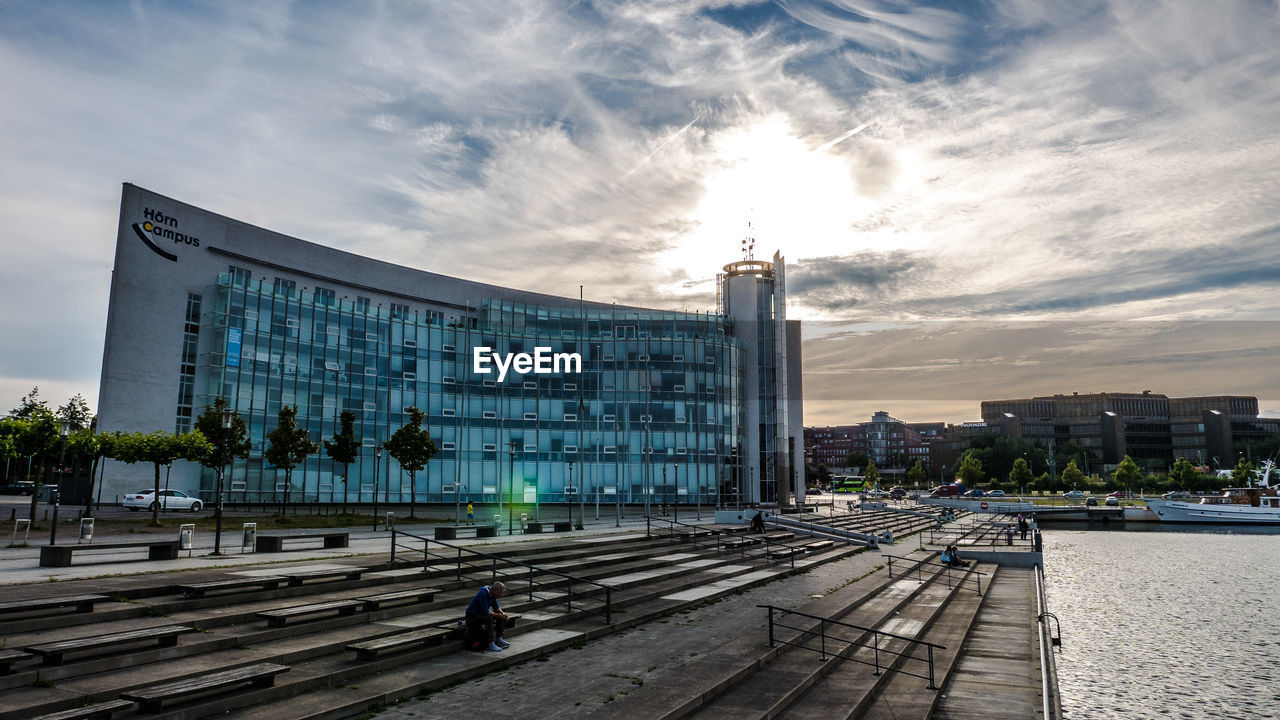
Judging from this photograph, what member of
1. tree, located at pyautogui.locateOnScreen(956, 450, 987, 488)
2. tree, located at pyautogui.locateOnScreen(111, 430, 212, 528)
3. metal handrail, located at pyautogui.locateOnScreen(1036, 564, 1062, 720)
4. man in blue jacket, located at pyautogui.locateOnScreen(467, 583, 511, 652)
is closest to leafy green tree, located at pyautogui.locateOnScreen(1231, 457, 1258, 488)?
tree, located at pyautogui.locateOnScreen(956, 450, 987, 488)

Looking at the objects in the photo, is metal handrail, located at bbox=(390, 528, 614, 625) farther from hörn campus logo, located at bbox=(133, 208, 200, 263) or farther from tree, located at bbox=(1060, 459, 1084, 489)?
tree, located at bbox=(1060, 459, 1084, 489)

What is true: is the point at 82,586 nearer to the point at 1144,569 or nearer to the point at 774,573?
the point at 774,573

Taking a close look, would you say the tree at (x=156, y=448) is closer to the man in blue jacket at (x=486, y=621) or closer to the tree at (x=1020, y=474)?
the man in blue jacket at (x=486, y=621)

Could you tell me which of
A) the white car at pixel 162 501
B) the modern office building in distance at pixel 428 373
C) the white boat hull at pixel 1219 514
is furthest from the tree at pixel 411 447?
the white boat hull at pixel 1219 514

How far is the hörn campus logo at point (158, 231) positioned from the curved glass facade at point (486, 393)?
454cm

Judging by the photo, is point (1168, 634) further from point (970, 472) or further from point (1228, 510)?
point (970, 472)

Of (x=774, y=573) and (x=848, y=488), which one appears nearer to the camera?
(x=774, y=573)

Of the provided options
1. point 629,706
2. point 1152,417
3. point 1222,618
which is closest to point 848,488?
point 1152,417

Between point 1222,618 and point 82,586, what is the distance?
139ft

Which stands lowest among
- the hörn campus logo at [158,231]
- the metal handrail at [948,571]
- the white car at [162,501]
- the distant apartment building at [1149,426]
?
the metal handrail at [948,571]

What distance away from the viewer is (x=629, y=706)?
12.1m

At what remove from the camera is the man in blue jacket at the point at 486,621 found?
48.6 ft

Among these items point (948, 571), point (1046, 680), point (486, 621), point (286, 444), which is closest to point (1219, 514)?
point (948, 571)

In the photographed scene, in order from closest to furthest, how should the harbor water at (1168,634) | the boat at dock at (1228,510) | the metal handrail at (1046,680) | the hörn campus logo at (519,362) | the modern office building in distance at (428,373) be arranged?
the metal handrail at (1046,680)
the harbor water at (1168,634)
the modern office building in distance at (428,373)
the hörn campus logo at (519,362)
the boat at dock at (1228,510)
